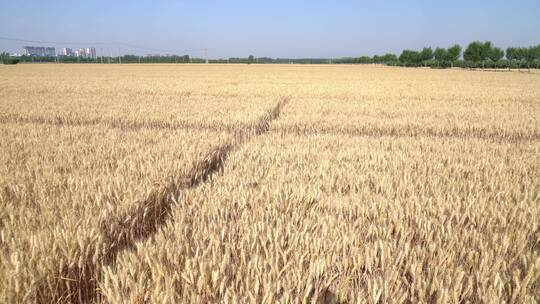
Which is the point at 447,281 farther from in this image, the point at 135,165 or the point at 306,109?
the point at 306,109

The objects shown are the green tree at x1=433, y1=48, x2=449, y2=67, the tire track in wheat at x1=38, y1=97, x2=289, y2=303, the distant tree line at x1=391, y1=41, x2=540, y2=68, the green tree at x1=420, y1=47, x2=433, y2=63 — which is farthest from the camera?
the green tree at x1=420, y1=47, x2=433, y2=63

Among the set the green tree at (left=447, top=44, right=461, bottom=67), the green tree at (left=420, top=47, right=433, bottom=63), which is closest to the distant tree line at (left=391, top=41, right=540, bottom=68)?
the green tree at (left=447, top=44, right=461, bottom=67)

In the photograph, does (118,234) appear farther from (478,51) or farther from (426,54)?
(426,54)

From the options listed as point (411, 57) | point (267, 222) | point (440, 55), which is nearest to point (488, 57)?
point (440, 55)

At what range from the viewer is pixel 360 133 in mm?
8312

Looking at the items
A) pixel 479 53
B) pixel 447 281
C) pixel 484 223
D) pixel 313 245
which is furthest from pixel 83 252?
pixel 479 53

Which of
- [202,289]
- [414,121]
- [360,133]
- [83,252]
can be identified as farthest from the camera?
[414,121]

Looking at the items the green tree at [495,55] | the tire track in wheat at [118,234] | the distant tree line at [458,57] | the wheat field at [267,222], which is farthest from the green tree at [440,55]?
the tire track in wheat at [118,234]

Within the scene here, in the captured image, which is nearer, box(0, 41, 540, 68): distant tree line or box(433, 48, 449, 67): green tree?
box(0, 41, 540, 68): distant tree line

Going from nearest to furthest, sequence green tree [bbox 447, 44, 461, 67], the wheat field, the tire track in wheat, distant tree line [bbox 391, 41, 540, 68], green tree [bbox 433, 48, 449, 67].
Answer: the wheat field, the tire track in wheat, distant tree line [bbox 391, 41, 540, 68], green tree [bbox 447, 44, 461, 67], green tree [bbox 433, 48, 449, 67]

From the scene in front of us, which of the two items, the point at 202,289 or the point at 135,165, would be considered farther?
the point at 135,165

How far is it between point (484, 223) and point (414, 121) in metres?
6.76

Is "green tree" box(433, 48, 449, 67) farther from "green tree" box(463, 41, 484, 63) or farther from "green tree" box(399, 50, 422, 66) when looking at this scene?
"green tree" box(463, 41, 484, 63)

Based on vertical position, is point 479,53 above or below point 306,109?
above
